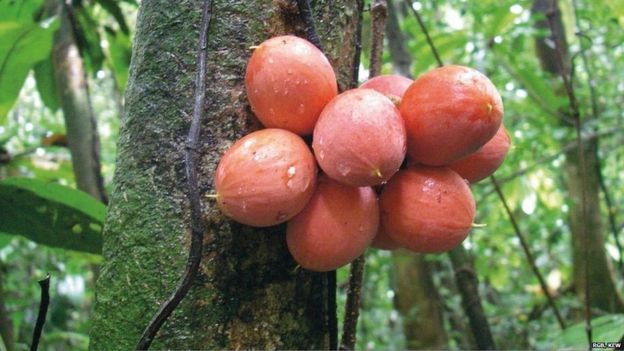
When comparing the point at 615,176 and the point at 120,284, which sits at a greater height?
the point at 120,284

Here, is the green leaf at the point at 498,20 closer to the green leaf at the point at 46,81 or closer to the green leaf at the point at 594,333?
the green leaf at the point at 594,333

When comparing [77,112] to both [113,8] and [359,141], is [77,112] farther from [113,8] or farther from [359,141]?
[359,141]

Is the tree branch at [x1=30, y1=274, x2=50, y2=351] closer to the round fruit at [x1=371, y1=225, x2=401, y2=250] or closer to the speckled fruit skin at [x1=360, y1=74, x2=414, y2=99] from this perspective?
the round fruit at [x1=371, y1=225, x2=401, y2=250]

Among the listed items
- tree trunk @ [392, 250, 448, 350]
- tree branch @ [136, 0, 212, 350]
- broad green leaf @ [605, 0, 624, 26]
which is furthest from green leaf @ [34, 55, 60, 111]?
broad green leaf @ [605, 0, 624, 26]

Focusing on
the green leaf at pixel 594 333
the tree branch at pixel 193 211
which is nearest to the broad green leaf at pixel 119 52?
the tree branch at pixel 193 211

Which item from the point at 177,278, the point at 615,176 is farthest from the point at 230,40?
the point at 615,176

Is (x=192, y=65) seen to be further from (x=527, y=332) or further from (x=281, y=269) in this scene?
(x=527, y=332)

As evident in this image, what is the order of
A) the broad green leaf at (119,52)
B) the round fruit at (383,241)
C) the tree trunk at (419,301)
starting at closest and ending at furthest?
the round fruit at (383,241) → the broad green leaf at (119,52) → the tree trunk at (419,301)

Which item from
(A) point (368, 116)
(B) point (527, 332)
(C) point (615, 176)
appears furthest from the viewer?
(C) point (615, 176)
